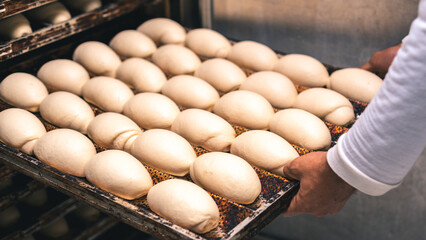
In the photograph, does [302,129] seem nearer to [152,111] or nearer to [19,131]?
[152,111]

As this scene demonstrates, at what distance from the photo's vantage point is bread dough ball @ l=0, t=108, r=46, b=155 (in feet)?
4.81

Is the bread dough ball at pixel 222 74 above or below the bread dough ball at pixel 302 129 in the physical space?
above

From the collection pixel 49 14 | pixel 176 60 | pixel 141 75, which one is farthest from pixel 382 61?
pixel 49 14

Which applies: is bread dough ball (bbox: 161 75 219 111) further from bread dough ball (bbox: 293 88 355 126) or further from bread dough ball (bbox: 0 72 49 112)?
bread dough ball (bbox: 0 72 49 112)

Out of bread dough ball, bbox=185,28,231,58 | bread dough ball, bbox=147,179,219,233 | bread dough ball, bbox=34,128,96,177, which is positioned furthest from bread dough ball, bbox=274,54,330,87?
bread dough ball, bbox=34,128,96,177

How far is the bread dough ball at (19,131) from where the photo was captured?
147cm

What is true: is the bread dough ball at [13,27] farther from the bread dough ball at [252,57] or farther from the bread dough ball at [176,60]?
the bread dough ball at [252,57]

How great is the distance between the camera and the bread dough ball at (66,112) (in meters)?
1.58

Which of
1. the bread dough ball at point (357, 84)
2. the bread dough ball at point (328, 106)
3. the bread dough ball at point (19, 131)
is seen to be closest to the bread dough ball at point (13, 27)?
the bread dough ball at point (19, 131)

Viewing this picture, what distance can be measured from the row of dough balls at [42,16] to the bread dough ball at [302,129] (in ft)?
3.26

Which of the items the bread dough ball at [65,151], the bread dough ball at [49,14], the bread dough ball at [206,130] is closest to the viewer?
the bread dough ball at [65,151]

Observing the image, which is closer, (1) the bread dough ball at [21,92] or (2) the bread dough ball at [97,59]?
(1) the bread dough ball at [21,92]

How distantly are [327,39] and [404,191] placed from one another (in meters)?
0.82

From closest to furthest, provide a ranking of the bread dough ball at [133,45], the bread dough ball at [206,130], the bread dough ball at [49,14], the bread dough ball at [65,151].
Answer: the bread dough ball at [65,151] < the bread dough ball at [206,130] < the bread dough ball at [49,14] < the bread dough ball at [133,45]
